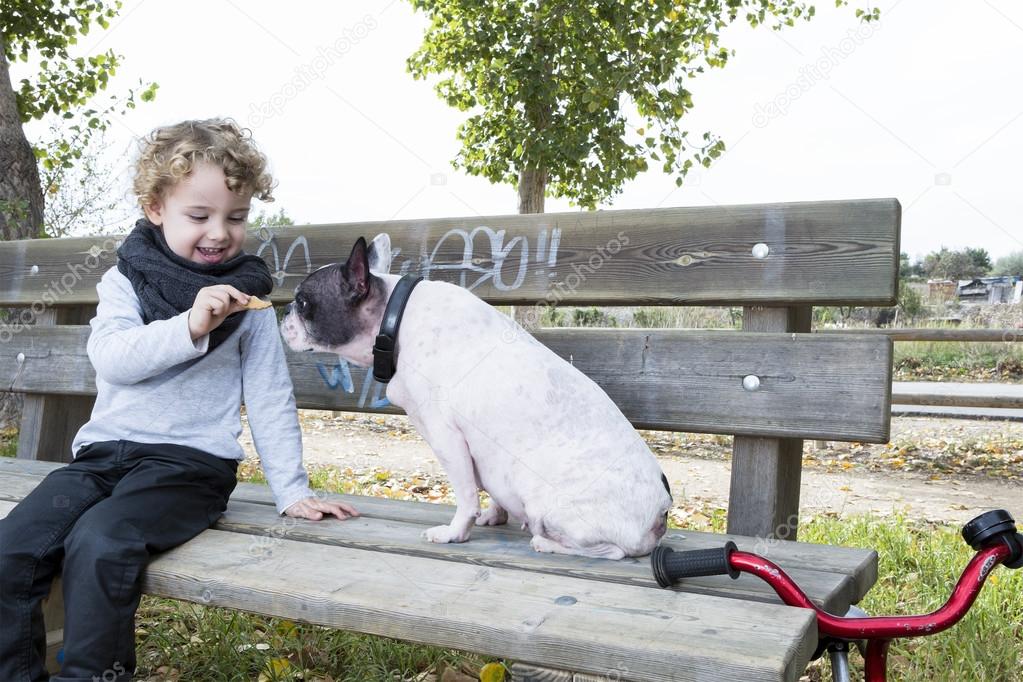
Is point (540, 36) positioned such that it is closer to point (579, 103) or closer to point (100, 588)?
point (579, 103)

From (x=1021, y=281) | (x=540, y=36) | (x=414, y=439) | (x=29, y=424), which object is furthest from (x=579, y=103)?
(x=1021, y=281)

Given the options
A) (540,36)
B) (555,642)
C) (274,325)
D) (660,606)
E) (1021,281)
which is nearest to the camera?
(555,642)

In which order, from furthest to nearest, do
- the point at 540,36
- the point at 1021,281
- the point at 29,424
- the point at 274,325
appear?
the point at 1021,281
the point at 540,36
the point at 29,424
the point at 274,325

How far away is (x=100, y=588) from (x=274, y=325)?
896mm

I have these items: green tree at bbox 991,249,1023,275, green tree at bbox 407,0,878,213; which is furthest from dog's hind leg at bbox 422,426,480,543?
green tree at bbox 991,249,1023,275

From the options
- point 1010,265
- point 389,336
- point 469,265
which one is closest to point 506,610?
point 389,336

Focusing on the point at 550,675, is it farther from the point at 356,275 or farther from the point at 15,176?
the point at 15,176

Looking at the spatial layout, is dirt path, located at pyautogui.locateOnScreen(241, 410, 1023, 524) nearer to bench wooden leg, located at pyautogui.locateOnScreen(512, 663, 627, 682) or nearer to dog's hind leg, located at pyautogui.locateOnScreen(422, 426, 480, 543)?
dog's hind leg, located at pyautogui.locateOnScreen(422, 426, 480, 543)

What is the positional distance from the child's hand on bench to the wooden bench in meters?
0.05

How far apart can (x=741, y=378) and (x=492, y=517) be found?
0.75 meters

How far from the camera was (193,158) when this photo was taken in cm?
228

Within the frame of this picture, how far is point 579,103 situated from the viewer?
10602mm

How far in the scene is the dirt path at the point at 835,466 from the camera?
5.86 m

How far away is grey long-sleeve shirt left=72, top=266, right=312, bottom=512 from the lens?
7.09ft
